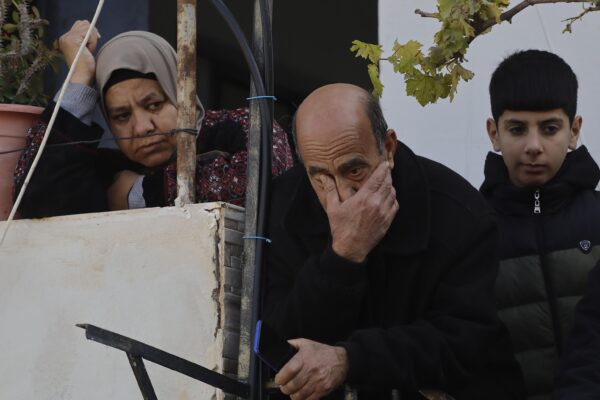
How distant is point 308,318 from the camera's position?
2.91 meters

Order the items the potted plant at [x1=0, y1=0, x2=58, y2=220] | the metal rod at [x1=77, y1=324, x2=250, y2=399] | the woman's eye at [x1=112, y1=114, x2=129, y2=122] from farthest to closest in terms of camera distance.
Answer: the potted plant at [x1=0, y1=0, x2=58, y2=220] → the woman's eye at [x1=112, y1=114, x2=129, y2=122] → the metal rod at [x1=77, y1=324, x2=250, y2=399]

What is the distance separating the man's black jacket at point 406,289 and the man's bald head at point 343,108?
14 centimetres

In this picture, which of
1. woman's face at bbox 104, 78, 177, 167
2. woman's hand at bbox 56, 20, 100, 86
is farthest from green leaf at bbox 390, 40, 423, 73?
woman's hand at bbox 56, 20, 100, 86

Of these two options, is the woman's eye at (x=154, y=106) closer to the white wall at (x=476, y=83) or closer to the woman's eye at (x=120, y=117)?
the woman's eye at (x=120, y=117)

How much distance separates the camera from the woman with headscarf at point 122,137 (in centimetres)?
359

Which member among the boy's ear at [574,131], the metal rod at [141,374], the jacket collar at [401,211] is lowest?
the metal rod at [141,374]

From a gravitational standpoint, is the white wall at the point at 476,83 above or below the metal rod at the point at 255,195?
above

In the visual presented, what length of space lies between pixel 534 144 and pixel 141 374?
138cm

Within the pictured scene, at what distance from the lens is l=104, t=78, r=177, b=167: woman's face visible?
3721 millimetres

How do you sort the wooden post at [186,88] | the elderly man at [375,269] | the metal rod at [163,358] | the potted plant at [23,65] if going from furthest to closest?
the potted plant at [23,65]
the wooden post at [186,88]
the elderly man at [375,269]
the metal rod at [163,358]

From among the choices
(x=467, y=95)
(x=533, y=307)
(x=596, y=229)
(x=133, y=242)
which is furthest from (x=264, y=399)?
(x=467, y=95)

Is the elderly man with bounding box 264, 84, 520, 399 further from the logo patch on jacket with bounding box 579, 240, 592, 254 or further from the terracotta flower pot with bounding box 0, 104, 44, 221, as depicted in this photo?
the terracotta flower pot with bounding box 0, 104, 44, 221

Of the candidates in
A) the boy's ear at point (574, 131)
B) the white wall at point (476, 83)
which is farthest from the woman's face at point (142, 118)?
the white wall at point (476, 83)

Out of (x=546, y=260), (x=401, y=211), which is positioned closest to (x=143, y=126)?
(x=401, y=211)
